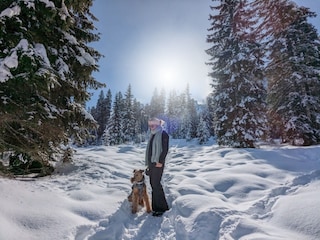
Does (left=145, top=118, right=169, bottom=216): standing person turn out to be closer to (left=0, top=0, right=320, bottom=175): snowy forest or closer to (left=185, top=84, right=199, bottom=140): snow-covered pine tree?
(left=0, top=0, right=320, bottom=175): snowy forest

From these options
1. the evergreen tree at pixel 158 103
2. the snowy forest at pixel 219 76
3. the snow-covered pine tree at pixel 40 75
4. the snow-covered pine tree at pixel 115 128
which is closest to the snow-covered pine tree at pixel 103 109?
the snow-covered pine tree at pixel 115 128

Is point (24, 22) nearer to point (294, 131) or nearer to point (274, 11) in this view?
point (294, 131)

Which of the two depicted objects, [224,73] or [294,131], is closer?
[294,131]

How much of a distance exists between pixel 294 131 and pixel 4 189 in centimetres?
1524

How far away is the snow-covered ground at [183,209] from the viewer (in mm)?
3512

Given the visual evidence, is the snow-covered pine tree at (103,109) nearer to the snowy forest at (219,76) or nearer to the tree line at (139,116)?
the tree line at (139,116)

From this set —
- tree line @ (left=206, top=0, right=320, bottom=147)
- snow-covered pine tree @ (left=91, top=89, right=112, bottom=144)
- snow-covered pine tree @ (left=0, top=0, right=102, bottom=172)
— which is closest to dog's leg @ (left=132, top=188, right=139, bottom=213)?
snow-covered pine tree @ (left=0, top=0, right=102, bottom=172)

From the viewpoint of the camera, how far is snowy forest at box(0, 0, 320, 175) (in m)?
4.70

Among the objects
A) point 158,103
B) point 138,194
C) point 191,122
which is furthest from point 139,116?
point 138,194

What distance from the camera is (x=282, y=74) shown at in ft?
52.0

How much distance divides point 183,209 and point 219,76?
49.0ft

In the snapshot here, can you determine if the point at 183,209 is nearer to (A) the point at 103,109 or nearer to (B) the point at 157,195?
(B) the point at 157,195

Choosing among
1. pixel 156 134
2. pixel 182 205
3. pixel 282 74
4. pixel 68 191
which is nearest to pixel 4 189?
pixel 68 191

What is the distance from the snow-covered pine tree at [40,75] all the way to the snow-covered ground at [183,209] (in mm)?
1253
